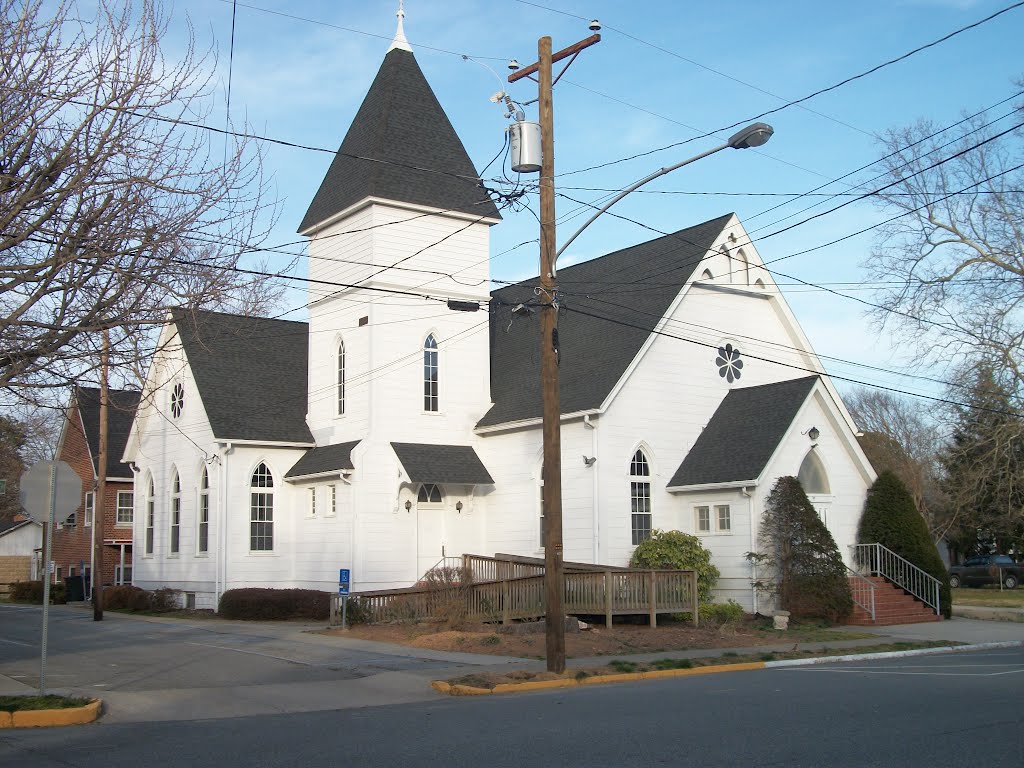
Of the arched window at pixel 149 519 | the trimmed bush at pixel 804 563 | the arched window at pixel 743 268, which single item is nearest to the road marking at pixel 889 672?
the trimmed bush at pixel 804 563

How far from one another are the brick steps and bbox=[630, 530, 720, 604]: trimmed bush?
3534 mm

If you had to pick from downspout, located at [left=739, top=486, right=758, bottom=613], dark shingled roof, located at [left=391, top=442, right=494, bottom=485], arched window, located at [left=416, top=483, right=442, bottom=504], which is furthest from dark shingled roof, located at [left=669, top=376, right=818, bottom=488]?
arched window, located at [left=416, top=483, right=442, bottom=504]

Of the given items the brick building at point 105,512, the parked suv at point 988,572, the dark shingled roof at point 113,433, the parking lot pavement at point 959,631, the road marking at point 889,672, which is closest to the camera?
the road marking at point 889,672

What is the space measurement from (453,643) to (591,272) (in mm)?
15476

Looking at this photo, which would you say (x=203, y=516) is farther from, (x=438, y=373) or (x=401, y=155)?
(x=401, y=155)

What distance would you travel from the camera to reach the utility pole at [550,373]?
53.3 ft

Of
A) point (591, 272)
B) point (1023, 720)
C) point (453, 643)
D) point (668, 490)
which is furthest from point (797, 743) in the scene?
point (591, 272)

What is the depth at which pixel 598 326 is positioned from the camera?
2969cm

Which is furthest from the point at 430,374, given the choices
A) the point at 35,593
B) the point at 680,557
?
the point at 35,593

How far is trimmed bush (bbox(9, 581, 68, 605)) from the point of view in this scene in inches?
1556

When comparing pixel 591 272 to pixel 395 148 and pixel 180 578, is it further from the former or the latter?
pixel 180 578

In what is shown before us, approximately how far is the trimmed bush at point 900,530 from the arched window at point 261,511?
16.6 m

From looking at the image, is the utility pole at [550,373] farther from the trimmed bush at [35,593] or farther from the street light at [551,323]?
the trimmed bush at [35,593]

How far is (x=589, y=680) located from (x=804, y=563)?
10354mm
